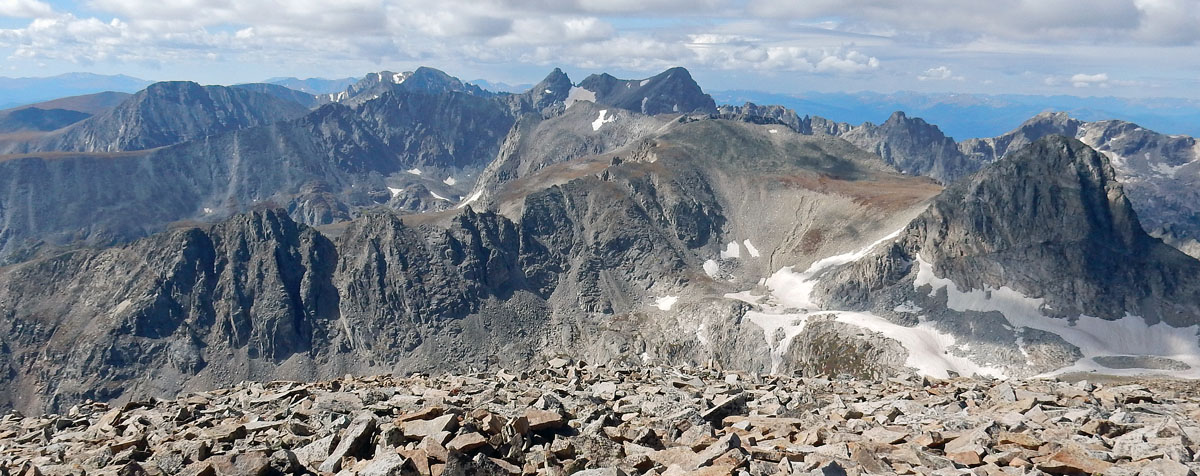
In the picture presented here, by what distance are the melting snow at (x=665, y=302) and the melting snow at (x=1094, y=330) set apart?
202 ft

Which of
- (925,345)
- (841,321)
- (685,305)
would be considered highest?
(841,321)

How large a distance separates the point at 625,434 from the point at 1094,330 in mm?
163958

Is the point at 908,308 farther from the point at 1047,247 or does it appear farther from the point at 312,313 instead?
the point at 312,313

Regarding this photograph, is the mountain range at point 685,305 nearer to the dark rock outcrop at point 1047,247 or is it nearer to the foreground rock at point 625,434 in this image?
A: the dark rock outcrop at point 1047,247

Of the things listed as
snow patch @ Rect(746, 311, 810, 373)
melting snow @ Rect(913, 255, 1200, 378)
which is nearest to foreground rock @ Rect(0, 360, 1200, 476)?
snow patch @ Rect(746, 311, 810, 373)

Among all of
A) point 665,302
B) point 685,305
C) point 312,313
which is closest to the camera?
point 685,305

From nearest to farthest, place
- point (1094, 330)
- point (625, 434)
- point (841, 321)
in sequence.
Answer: point (625, 434), point (1094, 330), point (841, 321)

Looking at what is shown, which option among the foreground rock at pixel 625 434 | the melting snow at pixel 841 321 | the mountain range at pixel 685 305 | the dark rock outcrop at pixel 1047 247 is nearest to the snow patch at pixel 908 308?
the mountain range at pixel 685 305

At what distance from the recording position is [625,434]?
75.7 feet

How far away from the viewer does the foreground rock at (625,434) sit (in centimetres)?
1852

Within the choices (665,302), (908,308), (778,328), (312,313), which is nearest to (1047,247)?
(908,308)

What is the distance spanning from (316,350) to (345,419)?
17300cm

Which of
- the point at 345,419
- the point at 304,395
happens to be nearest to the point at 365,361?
the point at 304,395

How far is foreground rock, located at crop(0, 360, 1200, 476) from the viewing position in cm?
1852
